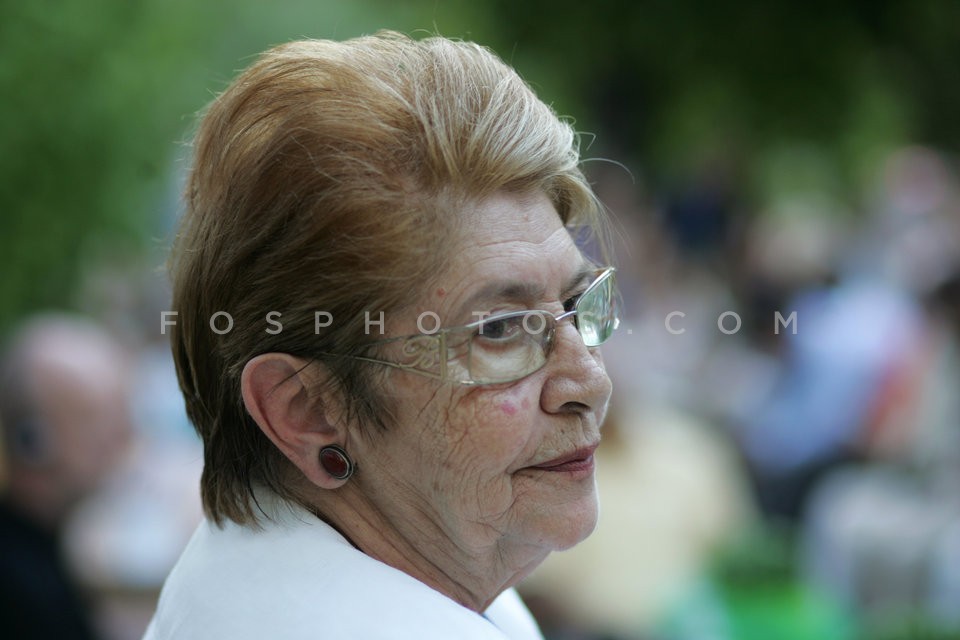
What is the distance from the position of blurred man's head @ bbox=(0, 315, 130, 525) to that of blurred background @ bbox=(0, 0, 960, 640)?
1cm

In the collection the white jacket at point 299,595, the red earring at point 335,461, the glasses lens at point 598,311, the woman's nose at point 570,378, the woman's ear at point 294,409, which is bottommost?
the white jacket at point 299,595

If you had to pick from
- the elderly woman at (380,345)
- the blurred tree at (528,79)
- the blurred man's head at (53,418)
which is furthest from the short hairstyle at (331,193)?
the blurred man's head at (53,418)

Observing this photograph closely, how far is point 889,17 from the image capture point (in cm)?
1095

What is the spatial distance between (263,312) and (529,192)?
0.44m

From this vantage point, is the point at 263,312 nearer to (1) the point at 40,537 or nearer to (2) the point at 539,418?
(2) the point at 539,418

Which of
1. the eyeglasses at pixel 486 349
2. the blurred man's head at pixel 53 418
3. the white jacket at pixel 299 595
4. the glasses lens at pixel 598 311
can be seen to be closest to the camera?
the white jacket at pixel 299 595

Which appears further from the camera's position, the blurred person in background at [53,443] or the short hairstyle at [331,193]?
the blurred person in background at [53,443]

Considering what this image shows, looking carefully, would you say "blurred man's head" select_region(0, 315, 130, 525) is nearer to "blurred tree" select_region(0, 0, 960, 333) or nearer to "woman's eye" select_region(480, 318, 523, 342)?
"blurred tree" select_region(0, 0, 960, 333)

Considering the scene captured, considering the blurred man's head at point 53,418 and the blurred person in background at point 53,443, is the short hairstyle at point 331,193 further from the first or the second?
the blurred man's head at point 53,418

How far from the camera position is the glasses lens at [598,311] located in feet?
5.75

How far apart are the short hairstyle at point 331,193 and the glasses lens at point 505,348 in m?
0.12

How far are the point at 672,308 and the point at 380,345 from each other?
11.0 meters

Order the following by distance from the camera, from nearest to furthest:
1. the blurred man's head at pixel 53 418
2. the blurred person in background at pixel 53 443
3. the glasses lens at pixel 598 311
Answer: the glasses lens at pixel 598 311
the blurred person in background at pixel 53 443
the blurred man's head at pixel 53 418

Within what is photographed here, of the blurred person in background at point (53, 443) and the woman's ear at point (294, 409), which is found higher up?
the woman's ear at point (294, 409)
